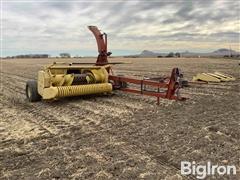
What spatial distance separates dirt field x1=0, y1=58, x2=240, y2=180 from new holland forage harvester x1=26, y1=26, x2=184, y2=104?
1.23ft

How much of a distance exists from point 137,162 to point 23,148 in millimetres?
1887

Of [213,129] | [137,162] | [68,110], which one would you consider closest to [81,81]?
[68,110]

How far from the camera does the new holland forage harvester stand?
842 centimetres

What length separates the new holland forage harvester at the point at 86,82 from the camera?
8.42m

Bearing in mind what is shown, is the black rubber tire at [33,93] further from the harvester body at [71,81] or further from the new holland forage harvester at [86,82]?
the harvester body at [71,81]

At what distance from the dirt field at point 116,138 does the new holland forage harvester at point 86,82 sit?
374mm

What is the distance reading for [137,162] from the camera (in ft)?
14.3

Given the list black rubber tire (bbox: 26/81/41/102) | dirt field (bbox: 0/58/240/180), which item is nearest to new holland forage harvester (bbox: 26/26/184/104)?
black rubber tire (bbox: 26/81/41/102)

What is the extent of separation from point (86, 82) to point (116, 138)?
444 cm

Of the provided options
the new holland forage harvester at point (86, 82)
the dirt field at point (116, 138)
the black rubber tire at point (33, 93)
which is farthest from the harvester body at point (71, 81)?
the dirt field at point (116, 138)

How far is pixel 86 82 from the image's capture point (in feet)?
31.9

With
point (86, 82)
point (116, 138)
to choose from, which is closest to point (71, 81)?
point (86, 82)

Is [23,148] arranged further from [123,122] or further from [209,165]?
[209,165]

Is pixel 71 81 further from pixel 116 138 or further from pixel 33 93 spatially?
pixel 116 138
